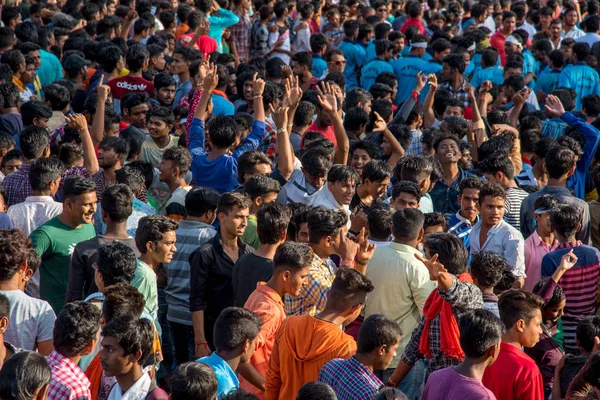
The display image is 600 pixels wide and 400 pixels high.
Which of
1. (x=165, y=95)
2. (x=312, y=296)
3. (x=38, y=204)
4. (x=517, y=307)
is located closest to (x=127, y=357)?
(x=312, y=296)

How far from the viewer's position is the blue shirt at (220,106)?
9.63 metres

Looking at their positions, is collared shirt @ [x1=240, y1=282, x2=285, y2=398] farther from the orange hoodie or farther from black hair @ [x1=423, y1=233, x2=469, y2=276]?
black hair @ [x1=423, y1=233, x2=469, y2=276]

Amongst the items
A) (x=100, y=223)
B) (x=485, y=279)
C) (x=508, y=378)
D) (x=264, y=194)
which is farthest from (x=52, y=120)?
(x=508, y=378)

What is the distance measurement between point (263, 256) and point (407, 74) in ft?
24.1

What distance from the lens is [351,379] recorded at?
450cm

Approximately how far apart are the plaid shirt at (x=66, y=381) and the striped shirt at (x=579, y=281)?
3.06m

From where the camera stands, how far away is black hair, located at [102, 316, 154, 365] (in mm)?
4301

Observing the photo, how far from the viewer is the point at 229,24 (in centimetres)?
1461

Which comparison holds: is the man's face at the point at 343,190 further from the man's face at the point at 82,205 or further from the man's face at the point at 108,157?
the man's face at the point at 108,157

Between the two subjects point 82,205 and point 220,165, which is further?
point 220,165

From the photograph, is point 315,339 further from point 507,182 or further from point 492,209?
point 507,182

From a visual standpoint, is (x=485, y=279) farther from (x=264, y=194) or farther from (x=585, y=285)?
(x=264, y=194)

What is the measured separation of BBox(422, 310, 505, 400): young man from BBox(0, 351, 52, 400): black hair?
1.74 metres

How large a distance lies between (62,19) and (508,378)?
11509 millimetres
